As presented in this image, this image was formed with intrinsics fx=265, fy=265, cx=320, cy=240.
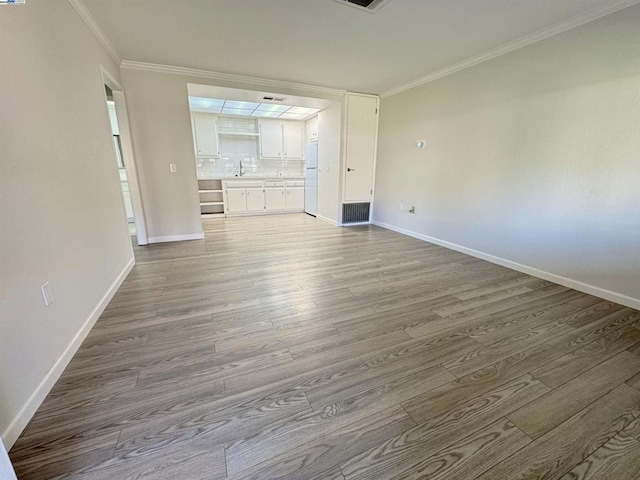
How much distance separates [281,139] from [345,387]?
6.35 m

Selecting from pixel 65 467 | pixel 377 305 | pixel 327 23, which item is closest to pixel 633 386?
pixel 377 305

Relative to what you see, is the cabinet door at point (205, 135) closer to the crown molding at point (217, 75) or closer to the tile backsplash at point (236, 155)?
the tile backsplash at point (236, 155)

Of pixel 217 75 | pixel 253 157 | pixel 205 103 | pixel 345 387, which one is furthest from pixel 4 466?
pixel 253 157

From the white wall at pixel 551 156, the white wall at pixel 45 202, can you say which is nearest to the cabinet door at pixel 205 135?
the white wall at pixel 45 202

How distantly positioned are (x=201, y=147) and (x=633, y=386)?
695cm

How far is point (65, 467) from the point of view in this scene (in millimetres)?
979

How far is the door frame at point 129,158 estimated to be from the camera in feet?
11.0

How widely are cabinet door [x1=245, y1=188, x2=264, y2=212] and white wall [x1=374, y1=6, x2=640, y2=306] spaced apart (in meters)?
3.77

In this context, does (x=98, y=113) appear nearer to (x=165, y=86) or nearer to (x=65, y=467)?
(x=165, y=86)

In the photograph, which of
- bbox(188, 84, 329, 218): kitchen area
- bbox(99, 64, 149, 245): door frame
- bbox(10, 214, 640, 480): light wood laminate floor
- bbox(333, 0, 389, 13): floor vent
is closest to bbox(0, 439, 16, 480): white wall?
bbox(10, 214, 640, 480): light wood laminate floor

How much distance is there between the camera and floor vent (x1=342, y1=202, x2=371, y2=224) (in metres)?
5.14

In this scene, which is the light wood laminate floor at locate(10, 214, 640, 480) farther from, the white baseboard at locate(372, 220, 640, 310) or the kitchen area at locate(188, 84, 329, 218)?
the kitchen area at locate(188, 84, 329, 218)

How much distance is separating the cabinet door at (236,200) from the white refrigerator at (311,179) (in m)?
1.49

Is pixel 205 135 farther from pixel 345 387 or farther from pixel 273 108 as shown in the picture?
pixel 345 387
